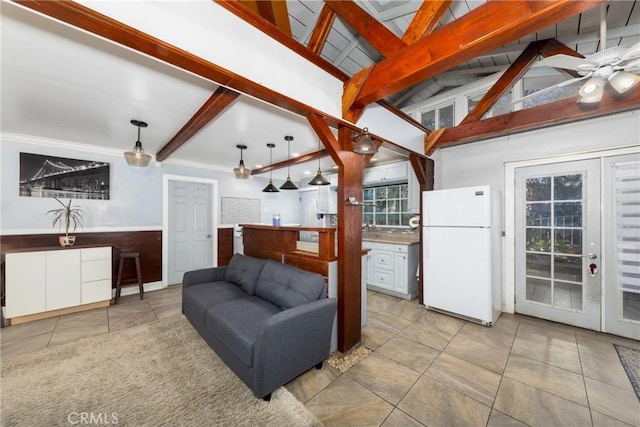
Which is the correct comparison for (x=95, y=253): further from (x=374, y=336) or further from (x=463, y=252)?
(x=463, y=252)

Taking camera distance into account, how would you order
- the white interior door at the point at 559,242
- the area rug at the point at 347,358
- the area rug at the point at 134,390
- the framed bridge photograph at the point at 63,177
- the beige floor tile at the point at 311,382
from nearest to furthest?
the area rug at the point at 134,390, the beige floor tile at the point at 311,382, the area rug at the point at 347,358, the white interior door at the point at 559,242, the framed bridge photograph at the point at 63,177

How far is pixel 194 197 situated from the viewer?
194 inches

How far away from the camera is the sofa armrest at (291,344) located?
1658 mm

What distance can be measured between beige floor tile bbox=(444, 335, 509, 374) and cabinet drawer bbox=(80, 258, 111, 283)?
4.60 m

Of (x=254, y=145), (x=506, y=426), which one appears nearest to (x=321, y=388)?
(x=506, y=426)

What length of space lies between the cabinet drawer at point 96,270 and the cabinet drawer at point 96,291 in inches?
2.5

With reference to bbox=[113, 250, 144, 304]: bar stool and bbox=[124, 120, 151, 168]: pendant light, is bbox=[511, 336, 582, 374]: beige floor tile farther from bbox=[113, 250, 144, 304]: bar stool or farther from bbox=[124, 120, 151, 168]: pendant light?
bbox=[113, 250, 144, 304]: bar stool

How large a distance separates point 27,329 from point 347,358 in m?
3.79

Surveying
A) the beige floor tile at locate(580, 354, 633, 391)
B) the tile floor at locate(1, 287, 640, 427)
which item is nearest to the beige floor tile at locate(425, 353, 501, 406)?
the tile floor at locate(1, 287, 640, 427)

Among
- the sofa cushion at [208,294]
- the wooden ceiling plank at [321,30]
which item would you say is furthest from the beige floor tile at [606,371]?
the wooden ceiling plank at [321,30]

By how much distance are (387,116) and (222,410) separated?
3.28 metres

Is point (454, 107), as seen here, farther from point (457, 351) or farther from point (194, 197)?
point (194, 197)

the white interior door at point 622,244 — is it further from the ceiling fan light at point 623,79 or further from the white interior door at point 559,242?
the ceiling fan light at point 623,79

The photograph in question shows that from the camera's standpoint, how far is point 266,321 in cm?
170
